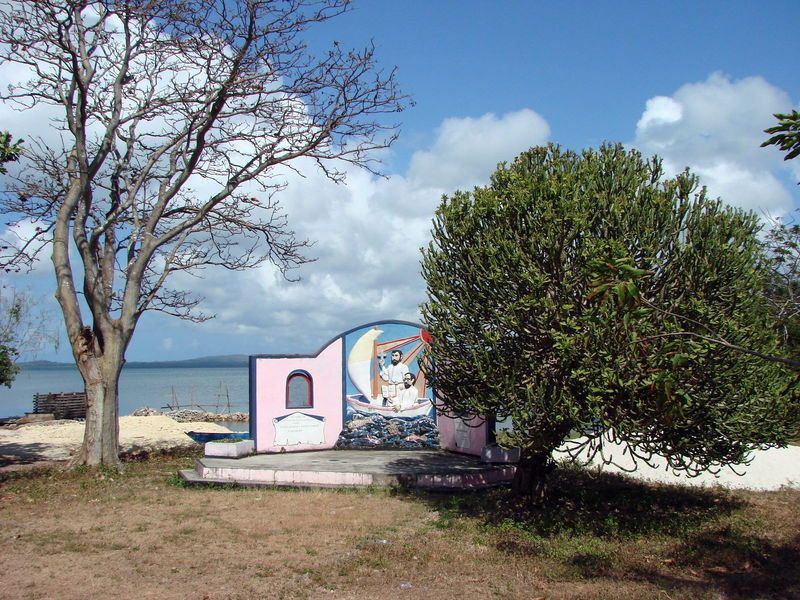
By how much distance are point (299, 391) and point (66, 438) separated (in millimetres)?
11119

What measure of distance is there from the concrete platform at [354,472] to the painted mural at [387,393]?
1611mm

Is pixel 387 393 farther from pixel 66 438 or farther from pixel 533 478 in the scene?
pixel 66 438

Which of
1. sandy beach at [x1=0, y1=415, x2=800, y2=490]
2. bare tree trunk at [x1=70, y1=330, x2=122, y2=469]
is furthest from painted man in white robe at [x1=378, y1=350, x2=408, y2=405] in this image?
bare tree trunk at [x1=70, y1=330, x2=122, y2=469]

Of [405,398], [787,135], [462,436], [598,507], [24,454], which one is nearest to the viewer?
[787,135]

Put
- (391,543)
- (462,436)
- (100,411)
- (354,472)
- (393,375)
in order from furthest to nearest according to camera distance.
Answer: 1. (393,375)
2. (462,436)
3. (100,411)
4. (354,472)
5. (391,543)

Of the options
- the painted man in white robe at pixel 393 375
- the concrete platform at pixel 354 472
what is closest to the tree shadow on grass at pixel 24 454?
the concrete platform at pixel 354 472

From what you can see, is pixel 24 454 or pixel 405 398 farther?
pixel 24 454

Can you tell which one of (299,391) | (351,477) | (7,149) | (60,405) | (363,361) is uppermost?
(7,149)

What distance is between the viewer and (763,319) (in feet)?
40.0

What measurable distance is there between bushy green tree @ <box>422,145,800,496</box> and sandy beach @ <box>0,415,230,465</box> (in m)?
15.1

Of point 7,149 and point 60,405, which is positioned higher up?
point 7,149

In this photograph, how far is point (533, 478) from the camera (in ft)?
43.6

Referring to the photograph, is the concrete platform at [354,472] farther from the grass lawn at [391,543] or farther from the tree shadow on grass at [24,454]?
the tree shadow on grass at [24,454]

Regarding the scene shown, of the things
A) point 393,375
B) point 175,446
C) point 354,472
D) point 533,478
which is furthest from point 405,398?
point 175,446
